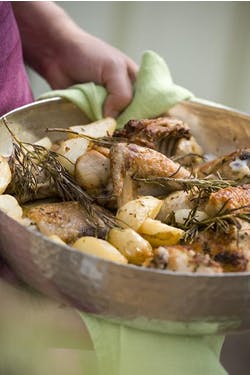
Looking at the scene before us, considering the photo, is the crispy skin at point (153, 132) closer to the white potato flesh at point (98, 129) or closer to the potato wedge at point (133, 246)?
the white potato flesh at point (98, 129)

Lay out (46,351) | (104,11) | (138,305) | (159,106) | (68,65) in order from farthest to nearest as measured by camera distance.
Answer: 1. (104,11)
2. (68,65)
3. (159,106)
4. (46,351)
5. (138,305)

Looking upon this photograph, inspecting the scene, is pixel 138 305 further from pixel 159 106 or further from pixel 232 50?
pixel 232 50

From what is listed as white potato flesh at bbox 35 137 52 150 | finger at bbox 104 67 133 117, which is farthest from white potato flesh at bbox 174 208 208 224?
finger at bbox 104 67 133 117

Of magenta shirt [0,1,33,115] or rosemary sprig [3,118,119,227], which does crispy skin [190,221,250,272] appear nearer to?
rosemary sprig [3,118,119,227]

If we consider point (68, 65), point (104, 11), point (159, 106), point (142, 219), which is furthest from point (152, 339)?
point (104, 11)

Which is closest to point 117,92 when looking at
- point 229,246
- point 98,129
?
point 98,129

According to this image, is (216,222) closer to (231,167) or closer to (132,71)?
(231,167)

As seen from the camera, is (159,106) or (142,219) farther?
(159,106)
